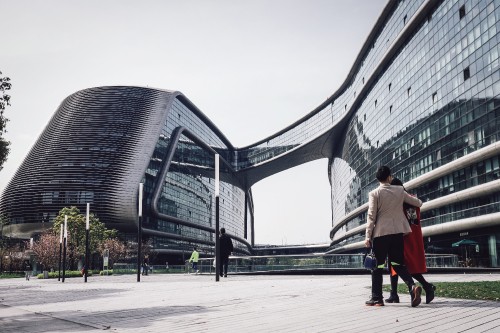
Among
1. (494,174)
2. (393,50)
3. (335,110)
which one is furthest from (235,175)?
(494,174)

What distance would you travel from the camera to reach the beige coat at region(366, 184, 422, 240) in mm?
6703

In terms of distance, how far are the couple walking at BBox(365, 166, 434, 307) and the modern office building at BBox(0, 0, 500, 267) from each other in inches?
1419

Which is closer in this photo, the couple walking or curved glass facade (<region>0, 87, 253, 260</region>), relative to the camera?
the couple walking

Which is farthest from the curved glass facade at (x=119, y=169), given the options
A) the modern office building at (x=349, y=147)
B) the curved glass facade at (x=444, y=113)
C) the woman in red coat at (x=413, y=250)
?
the woman in red coat at (x=413, y=250)

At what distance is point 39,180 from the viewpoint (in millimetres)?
75875

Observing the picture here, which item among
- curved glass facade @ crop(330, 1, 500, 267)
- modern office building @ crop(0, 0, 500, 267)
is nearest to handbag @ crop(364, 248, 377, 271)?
modern office building @ crop(0, 0, 500, 267)

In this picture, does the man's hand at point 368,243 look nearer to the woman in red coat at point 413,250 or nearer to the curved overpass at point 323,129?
the woman in red coat at point 413,250

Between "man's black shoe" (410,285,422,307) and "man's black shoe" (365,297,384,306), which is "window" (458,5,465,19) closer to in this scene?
"man's black shoe" (365,297,384,306)

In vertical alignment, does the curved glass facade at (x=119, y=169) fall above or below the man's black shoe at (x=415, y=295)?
above

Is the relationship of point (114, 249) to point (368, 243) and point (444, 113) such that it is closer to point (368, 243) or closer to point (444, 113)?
point (444, 113)

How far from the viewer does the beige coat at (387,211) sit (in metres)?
6.70

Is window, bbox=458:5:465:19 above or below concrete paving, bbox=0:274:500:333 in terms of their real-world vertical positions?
above

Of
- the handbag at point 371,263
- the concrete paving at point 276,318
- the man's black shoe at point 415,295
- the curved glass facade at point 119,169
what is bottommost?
the concrete paving at point 276,318

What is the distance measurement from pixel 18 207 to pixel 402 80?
60.9 meters
